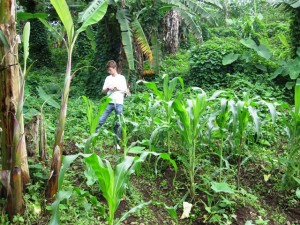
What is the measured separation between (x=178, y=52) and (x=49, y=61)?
5.70 metres

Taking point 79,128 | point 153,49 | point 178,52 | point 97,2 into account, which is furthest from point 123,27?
point 178,52

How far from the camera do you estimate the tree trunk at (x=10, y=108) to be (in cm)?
240

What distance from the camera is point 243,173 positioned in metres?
3.76

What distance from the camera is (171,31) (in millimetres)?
11391

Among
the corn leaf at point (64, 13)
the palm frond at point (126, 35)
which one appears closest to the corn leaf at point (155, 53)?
the palm frond at point (126, 35)

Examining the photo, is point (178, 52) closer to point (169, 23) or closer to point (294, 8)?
point (169, 23)

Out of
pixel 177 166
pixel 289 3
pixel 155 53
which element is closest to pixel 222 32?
pixel 155 53

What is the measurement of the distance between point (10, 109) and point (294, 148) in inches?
107

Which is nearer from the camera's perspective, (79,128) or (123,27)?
(79,128)

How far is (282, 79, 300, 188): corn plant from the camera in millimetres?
3104

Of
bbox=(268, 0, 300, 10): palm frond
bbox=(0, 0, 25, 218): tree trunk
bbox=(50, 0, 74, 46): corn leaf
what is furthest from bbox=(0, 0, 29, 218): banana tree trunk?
bbox=(268, 0, 300, 10): palm frond

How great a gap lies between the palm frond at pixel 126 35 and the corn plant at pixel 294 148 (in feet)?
16.6

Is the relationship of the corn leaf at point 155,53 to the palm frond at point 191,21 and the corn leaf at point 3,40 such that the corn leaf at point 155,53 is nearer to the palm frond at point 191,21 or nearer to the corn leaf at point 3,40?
the palm frond at point 191,21

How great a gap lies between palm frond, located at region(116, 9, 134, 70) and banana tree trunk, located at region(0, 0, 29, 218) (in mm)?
5369
